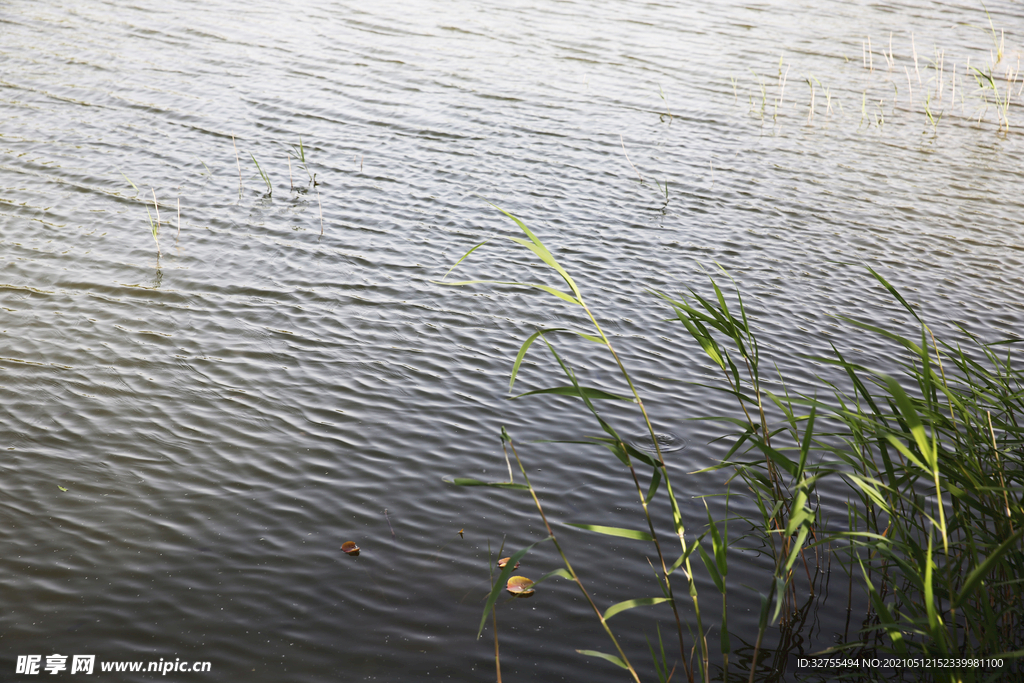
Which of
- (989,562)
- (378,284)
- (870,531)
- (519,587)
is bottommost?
(519,587)

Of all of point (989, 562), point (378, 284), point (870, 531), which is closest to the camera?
point (989, 562)

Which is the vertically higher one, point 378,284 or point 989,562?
point 989,562

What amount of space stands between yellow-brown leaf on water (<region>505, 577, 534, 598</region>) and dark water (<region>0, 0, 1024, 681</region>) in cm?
16

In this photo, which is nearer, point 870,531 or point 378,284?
point 870,531

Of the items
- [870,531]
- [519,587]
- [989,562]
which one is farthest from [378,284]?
[989,562]

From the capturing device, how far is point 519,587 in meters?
5.33

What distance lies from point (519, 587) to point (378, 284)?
207 inches

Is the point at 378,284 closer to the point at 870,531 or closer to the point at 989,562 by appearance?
the point at 870,531

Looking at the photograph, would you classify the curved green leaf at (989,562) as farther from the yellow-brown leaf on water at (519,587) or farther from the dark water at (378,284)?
the yellow-brown leaf on water at (519,587)

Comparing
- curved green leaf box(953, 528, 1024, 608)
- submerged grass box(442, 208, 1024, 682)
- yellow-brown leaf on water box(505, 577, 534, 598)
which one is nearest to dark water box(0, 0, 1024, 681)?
yellow-brown leaf on water box(505, 577, 534, 598)

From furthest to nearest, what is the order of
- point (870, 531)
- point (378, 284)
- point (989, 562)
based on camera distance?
1. point (378, 284)
2. point (870, 531)
3. point (989, 562)

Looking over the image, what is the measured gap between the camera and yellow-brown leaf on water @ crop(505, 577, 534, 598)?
5305 millimetres

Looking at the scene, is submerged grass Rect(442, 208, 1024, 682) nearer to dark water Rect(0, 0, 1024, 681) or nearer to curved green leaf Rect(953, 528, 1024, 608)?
curved green leaf Rect(953, 528, 1024, 608)

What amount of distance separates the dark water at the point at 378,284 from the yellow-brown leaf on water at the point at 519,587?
6.4 inches
